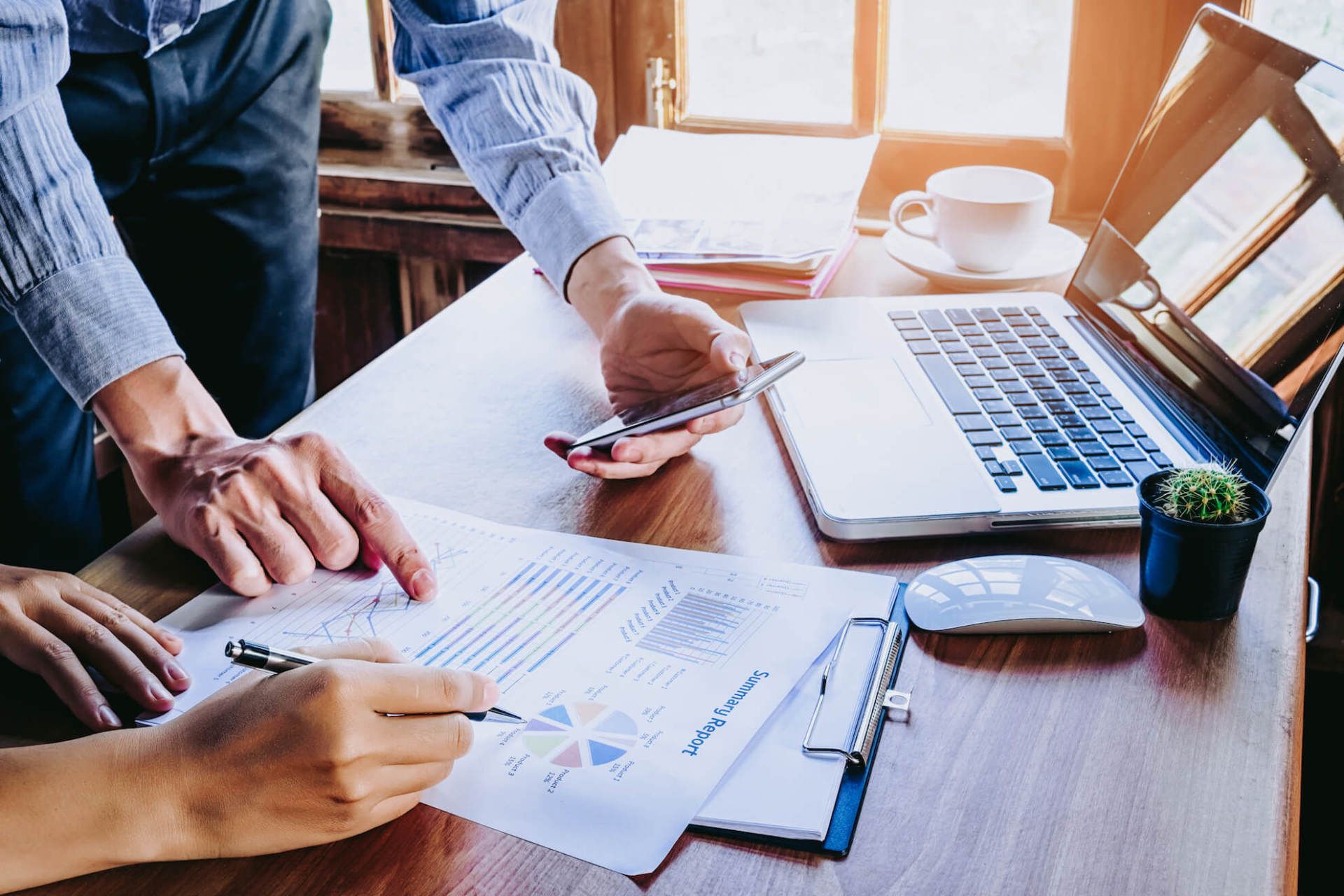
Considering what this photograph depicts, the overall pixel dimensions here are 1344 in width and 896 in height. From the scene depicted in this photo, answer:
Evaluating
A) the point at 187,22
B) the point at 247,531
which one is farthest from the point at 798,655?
the point at 187,22

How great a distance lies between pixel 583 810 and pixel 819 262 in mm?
777

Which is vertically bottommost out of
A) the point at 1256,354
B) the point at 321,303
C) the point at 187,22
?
the point at 321,303

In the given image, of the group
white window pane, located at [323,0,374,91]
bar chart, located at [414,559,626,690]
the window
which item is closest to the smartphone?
bar chart, located at [414,559,626,690]

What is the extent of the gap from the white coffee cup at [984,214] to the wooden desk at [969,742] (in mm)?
377

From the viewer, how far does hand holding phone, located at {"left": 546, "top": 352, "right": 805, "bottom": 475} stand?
0.84m

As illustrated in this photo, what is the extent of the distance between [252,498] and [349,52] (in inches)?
51.9

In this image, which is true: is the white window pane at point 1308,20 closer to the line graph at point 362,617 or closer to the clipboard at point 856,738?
the clipboard at point 856,738

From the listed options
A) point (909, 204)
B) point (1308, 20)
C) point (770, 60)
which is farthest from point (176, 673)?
point (1308, 20)

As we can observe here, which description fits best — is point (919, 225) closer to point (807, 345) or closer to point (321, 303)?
point (807, 345)

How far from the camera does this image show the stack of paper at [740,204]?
120 cm

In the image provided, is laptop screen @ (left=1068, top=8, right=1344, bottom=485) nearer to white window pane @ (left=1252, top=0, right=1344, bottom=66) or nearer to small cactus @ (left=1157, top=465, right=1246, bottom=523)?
small cactus @ (left=1157, top=465, right=1246, bottom=523)

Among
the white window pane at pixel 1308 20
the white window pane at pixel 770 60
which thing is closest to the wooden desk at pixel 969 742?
the white window pane at pixel 1308 20

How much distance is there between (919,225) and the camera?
1.29 m

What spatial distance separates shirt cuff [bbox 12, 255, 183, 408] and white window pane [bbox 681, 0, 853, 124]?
3.49ft
